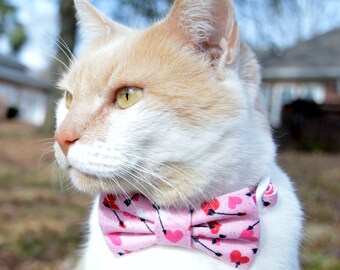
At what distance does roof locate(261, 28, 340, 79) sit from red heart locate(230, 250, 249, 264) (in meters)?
15.2

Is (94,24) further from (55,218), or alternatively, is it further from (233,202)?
(55,218)

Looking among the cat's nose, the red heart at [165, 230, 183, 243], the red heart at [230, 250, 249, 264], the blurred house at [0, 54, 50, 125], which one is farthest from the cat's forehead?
the blurred house at [0, 54, 50, 125]

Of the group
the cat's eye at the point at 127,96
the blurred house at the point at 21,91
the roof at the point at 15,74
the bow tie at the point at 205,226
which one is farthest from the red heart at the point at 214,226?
the roof at the point at 15,74

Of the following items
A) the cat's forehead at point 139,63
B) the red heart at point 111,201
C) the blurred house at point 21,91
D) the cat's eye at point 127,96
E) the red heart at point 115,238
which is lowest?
the blurred house at point 21,91

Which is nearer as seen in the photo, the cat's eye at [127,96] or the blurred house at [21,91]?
the cat's eye at [127,96]

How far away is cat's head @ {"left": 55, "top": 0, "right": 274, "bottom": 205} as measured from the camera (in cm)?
137

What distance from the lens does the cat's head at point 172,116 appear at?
137 centimetres

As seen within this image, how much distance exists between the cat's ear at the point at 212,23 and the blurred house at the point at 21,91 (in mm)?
22731

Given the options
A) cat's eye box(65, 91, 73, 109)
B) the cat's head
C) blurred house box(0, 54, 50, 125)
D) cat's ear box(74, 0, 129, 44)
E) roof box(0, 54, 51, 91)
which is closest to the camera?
the cat's head

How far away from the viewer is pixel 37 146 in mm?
8977

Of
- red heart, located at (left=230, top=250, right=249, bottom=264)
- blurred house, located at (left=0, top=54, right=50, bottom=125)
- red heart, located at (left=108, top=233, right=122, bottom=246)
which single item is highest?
red heart, located at (left=108, top=233, right=122, bottom=246)

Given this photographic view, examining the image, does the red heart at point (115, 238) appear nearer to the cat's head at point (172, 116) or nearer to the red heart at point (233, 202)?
the cat's head at point (172, 116)

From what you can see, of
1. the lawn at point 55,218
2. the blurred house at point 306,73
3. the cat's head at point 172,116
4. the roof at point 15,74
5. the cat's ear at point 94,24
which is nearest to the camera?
the cat's head at point 172,116

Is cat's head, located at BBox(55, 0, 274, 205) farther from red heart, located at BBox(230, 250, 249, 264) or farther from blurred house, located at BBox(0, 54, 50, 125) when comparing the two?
blurred house, located at BBox(0, 54, 50, 125)
